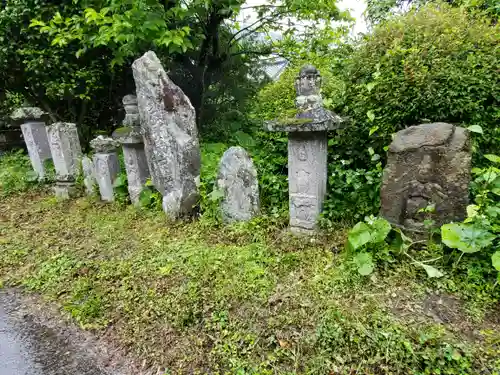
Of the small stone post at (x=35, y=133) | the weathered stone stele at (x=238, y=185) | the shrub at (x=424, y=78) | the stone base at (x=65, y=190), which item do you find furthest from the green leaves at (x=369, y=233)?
the small stone post at (x=35, y=133)

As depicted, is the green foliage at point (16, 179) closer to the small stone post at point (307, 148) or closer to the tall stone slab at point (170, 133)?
the tall stone slab at point (170, 133)

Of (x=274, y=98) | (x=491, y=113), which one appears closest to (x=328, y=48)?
(x=274, y=98)

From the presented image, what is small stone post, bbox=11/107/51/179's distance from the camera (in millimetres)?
5320

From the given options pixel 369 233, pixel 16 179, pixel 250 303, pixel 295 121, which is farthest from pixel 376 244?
pixel 16 179

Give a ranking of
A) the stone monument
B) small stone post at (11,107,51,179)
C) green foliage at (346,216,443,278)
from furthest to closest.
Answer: small stone post at (11,107,51,179) < the stone monument < green foliage at (346,216,443,278)

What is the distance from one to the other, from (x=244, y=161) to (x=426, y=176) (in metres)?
1.75

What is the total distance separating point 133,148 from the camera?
412 cm

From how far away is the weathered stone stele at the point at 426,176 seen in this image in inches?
91.8

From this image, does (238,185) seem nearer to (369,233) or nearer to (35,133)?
(369,233)

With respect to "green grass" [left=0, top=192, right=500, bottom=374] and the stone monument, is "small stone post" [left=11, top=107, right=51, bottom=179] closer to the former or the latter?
the stone monument

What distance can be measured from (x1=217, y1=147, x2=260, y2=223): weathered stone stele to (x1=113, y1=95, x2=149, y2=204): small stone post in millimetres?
1363

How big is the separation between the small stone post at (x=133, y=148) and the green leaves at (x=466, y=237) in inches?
140

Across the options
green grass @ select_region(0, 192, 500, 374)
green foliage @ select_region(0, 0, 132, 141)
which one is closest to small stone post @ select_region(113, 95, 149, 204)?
green grass @ select_region(0, 192, 500, 374)

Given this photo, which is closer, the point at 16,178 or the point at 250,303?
the point at 250,303
